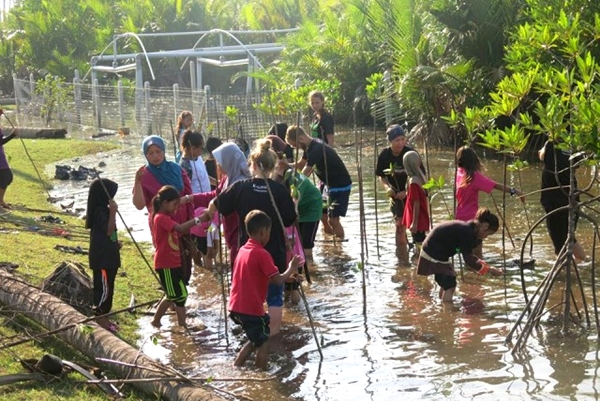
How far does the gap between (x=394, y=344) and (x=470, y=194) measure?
2688 mm

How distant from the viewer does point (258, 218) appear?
7832mm

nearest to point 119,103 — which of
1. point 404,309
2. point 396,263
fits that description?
point 396,263

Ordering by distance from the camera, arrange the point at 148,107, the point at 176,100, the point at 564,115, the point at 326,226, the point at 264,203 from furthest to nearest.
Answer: the point at 148,107 < the point at 176,100 < the point at 326,226 < the point at 264,203 < the point at 564,115

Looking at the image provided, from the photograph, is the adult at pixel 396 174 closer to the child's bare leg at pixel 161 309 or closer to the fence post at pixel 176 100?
the child's bare leg at pixel 161 309

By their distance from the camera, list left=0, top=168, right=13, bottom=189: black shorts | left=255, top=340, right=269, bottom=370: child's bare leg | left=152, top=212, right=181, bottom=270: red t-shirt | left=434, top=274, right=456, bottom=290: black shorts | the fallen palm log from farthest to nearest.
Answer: left=0, top=168, right=13, bottom=189: black shorts, left=434, top=274, right=456, bottom=290: black shorts, left=152, top=212, right=181, bottom=270: red t-shirt, left=255, top=340, right=269, bottom=370: child's bare leg, the fallen palm log

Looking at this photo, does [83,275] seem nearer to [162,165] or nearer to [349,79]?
[162,165]

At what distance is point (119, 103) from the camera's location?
3047cm

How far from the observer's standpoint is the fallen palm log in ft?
22.8

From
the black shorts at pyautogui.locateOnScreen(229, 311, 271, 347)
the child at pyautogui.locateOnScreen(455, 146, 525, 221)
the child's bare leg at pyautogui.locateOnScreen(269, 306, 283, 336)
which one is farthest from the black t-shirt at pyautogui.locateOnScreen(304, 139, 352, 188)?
the black shorts at pyautogui.locateOnScreen(229, 311, 271, 347)

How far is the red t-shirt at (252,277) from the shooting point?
25.6 feet

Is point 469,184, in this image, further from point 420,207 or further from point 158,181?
point 158,181

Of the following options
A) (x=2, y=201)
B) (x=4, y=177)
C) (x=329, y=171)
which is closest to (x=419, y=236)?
(x=329, y=171)

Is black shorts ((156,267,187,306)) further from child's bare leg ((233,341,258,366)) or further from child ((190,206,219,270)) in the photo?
child ((190,206,219,270))

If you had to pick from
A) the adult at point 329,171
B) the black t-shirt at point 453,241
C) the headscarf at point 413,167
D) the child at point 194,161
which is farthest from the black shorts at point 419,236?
the child at point 194,161
